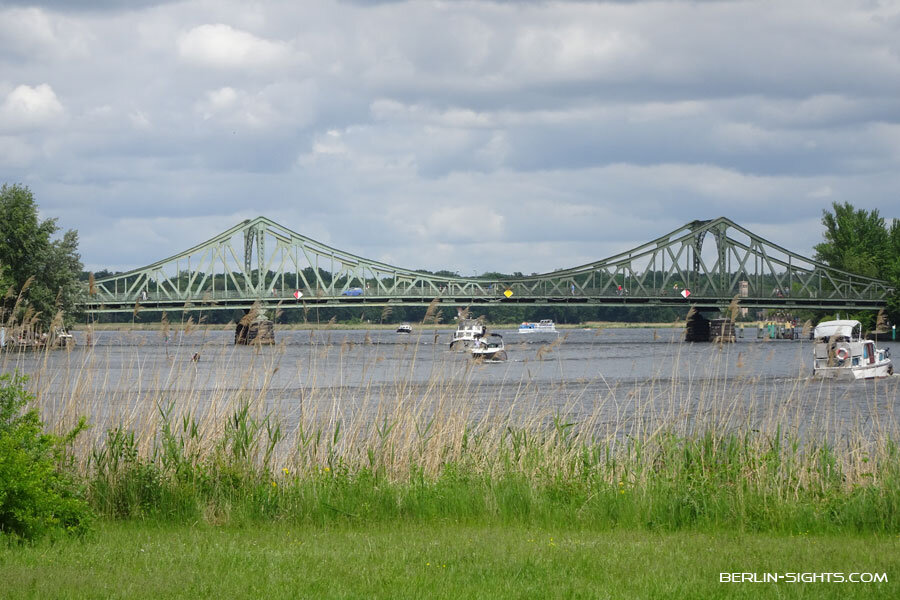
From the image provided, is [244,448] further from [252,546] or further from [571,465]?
[571,465]

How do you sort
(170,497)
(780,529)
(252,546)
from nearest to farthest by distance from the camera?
(252,546) → (780,529) → (170,497)

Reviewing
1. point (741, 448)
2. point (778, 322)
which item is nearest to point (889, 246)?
point (778, 322)

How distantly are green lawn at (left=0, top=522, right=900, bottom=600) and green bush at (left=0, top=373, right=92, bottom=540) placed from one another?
7.6 inches

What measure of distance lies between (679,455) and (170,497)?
550 centimetres

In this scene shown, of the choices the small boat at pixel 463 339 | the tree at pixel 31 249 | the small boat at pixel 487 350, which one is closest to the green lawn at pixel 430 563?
the small boat at pixel 463 339

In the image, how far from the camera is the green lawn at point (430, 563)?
254 inches

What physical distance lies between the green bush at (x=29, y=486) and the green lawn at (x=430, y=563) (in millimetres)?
193

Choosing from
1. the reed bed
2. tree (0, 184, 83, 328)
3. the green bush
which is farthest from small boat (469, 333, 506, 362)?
tree (0, 184, 83, 328)

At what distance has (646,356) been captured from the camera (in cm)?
6700

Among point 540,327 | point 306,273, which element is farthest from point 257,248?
point 540,327

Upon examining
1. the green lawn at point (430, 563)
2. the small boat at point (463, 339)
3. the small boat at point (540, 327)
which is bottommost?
the small boat at point (540, 327)

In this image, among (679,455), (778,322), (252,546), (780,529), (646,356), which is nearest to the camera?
(252,546)

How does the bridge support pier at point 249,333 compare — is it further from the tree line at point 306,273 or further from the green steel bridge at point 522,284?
the green steel bridge at point 522,284

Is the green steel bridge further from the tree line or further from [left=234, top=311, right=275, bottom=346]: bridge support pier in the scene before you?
[left=234, top=311, right=275, bottom=346]: bridge support pier
